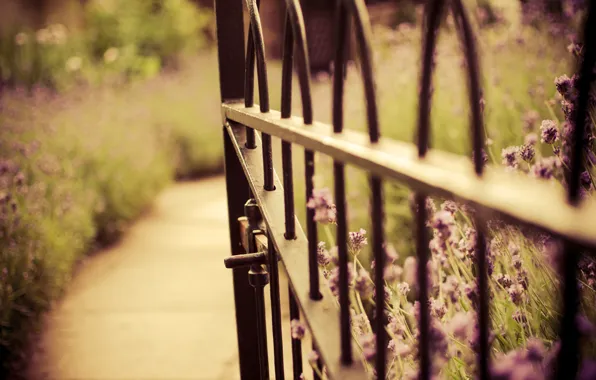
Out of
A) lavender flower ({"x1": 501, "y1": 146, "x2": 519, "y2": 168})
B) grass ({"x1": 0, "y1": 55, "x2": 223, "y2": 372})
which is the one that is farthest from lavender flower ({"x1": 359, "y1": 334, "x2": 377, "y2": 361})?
grass ({"x1": 0, "y1": 55, "x2": 223, "y2": 372})

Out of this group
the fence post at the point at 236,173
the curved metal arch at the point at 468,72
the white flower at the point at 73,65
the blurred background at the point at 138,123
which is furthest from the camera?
the white flower at the point at 73,65

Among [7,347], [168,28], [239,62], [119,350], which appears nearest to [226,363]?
[119,350]

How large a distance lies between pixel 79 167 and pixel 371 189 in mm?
4170

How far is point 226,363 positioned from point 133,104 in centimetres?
Answer: 490

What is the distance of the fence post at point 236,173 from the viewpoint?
1791mm

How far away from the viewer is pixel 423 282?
31.4 inches

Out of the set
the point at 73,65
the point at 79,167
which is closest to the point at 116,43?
the point at 73,65

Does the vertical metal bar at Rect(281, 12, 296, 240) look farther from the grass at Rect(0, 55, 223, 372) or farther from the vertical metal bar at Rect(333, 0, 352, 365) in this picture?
the grass at Rect(0, 55, 223, 372)

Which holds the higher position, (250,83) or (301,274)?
(250,83)

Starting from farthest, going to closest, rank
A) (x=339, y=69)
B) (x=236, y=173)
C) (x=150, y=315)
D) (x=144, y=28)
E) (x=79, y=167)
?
1. (x=144, y=28)
2. (x=79, y=167)
3. (x=150, y=315)
4. (x=236, y=173)
5. (x=339, y=69)

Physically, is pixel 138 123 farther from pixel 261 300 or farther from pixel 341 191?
pixel 341 191

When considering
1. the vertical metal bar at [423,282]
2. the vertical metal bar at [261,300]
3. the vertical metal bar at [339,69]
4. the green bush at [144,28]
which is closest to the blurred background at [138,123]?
the vertical metal bar at [339,69]

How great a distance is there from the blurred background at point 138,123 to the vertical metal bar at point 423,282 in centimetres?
23

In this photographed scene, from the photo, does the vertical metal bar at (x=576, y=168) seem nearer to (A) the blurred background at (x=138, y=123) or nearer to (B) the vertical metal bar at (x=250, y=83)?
(A) the blurred background at (x=138, y=123)
